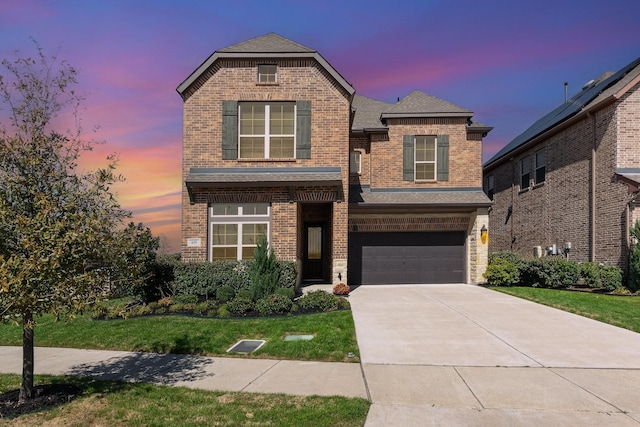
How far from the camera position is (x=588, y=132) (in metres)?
16.7

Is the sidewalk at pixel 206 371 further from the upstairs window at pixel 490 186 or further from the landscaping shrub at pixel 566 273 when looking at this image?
the upstairs window at pixel 490 186

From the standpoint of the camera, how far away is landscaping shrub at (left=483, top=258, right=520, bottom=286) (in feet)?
51.9

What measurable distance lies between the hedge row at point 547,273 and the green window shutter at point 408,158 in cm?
489

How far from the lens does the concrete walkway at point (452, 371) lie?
4949mm

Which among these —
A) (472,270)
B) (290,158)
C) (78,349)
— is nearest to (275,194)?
(290,158)

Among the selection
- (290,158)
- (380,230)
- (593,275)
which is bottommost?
(593,275)

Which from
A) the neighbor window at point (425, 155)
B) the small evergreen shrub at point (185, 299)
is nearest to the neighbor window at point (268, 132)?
the small evergreen shrub at point (185, 299)

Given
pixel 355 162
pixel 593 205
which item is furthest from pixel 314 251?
pixel 593 205

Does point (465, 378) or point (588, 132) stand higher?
point (588, 132)

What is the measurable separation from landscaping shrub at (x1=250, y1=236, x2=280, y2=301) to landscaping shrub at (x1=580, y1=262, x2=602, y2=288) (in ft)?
37.9

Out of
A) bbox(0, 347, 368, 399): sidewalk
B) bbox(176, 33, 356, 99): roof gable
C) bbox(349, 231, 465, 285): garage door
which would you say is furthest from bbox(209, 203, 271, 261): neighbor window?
bbox(0, 347, 368, 399): sidewalk

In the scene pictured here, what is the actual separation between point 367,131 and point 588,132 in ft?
29.9

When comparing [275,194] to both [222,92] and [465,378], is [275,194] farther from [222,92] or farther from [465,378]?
[465,378]

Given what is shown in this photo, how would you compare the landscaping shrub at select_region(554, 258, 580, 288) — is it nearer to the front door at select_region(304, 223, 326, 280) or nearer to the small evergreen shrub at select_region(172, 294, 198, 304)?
the front door at select_region(304, 223, 326, 280)
